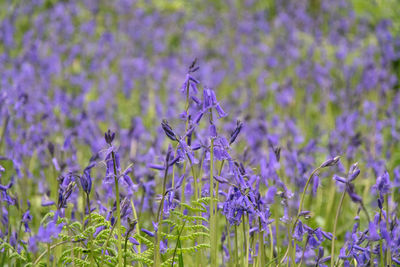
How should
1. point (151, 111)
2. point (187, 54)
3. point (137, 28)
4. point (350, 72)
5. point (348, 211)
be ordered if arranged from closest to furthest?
point (348, 211), point (151, 111), point (350, 72), point (187, 54), point (137, 28)

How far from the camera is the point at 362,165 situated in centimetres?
485

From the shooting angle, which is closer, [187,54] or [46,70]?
[46,70]

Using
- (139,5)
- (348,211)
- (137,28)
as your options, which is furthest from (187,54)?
(348,211)

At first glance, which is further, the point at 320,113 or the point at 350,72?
the point at 350,72

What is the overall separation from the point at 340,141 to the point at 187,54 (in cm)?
447

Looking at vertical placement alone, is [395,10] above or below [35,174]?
above

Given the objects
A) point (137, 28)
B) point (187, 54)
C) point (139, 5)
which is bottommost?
point (187, 54)

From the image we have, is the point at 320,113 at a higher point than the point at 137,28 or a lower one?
lower

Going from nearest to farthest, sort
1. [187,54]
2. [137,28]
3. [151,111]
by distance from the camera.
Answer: [151,111]
[187,54]
[137,28]

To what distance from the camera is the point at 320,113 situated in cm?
664

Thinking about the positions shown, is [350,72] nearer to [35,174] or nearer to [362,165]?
[362,165]

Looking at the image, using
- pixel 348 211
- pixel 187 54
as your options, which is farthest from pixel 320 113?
pixel 187 54

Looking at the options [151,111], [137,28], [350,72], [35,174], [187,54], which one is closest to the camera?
[35,174]

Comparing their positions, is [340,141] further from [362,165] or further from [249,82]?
[249,82]
